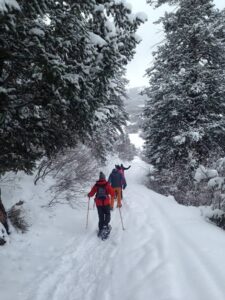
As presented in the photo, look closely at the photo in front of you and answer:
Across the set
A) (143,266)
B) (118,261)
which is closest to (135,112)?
(118,261)

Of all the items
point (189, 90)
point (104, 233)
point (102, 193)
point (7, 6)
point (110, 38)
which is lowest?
point (104, 233)

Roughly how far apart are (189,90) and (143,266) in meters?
10.4

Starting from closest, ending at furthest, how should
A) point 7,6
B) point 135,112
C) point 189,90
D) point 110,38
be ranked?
point 7,6 < point 110,38 < point 189,90 < point 135,112

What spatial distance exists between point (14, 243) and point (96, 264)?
217 cm

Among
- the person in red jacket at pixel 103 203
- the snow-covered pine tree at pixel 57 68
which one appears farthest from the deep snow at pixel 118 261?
the snow-covered pine tree at pixel 57 68

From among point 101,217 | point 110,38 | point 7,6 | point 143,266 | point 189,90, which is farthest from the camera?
point 189,90

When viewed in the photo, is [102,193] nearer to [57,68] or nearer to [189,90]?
[57,68]

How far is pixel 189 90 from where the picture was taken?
1368 cm

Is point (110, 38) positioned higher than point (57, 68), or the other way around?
point (110, 38)

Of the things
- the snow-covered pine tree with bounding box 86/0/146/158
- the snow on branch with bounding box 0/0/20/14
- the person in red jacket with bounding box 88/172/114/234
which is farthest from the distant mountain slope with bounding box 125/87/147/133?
the snow on branch with bounding box 0/0/20/14

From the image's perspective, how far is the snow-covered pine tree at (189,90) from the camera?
44.6 ft

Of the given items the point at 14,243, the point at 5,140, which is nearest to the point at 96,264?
the point at 14,243

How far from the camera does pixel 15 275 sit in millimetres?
5602

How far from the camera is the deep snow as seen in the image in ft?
14.3
